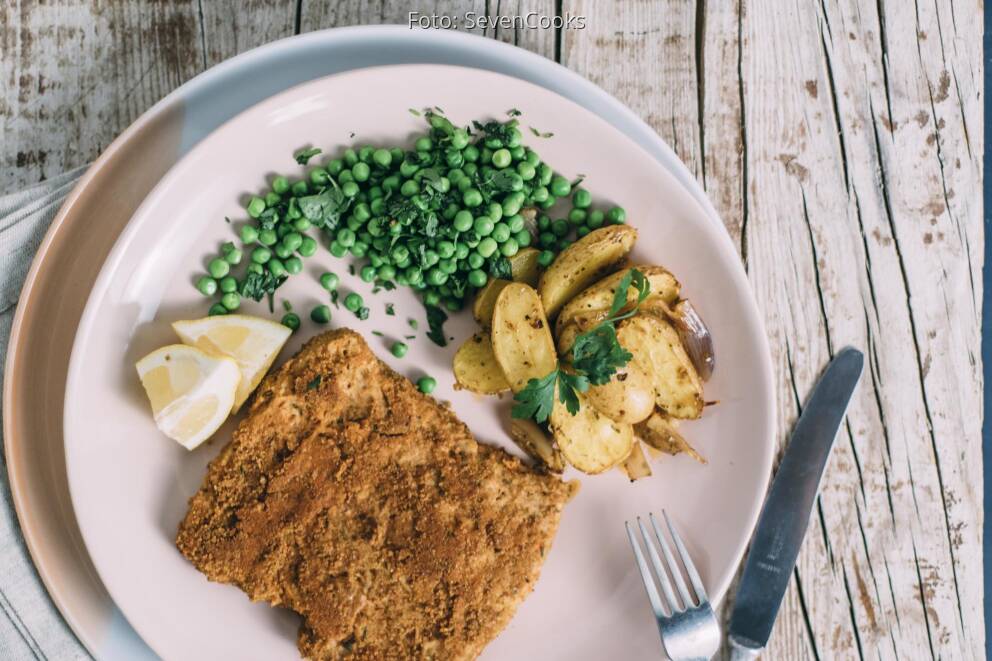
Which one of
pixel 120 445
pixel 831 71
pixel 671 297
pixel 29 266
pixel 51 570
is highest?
pixel 831 71

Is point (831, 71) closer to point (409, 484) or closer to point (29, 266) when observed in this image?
point (409, 484)

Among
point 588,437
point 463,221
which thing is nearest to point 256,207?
point 463,221

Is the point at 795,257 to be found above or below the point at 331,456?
above

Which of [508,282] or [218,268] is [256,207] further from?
[508,282]

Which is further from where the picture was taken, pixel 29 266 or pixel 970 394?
pixel 970 394

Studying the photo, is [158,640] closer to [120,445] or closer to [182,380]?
[120,445]

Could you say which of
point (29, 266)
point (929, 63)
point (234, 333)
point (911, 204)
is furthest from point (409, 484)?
point (929, 63)

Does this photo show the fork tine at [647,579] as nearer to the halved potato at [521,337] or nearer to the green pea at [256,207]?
the halved potato at [521,337]
